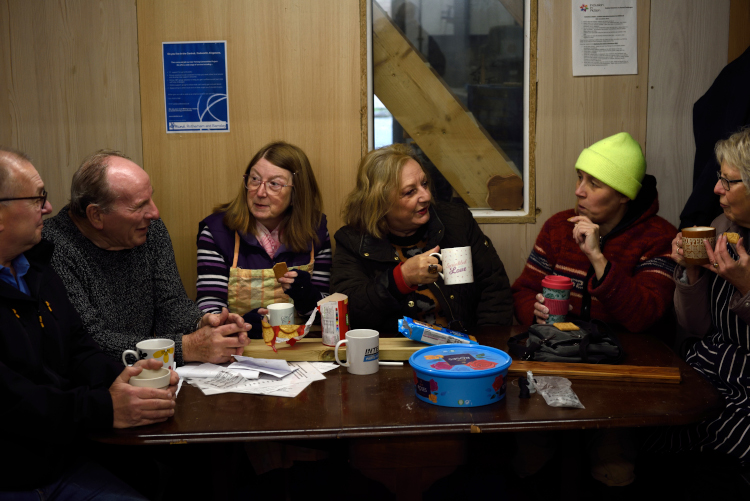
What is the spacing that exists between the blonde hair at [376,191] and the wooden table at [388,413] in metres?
0.98

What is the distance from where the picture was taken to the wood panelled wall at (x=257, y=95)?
9.88 ft

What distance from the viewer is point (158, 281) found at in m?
2.49

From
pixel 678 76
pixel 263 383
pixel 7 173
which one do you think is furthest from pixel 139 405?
pixel 678 76

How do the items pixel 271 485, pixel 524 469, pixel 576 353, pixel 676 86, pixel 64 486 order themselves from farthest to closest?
pixel 676 86
pixel 271 485
pixel 524 469
pixel 576 353
pixel 64 486

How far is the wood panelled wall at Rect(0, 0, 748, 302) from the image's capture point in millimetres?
2992

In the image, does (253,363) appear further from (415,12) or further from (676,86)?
(676,86)

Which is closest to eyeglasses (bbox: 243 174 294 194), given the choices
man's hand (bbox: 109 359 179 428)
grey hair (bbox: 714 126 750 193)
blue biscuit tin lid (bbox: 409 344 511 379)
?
blue biscuit tin lid (bbox: 409 344 511 379)

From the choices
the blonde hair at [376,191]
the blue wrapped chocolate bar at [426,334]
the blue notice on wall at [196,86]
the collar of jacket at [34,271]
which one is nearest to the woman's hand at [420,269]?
the blue wrapped chocolate bar at [426,334]

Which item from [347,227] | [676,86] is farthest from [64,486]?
[676,86]

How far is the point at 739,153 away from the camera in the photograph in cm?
211

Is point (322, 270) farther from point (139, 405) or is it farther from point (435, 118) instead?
point (139, 405)

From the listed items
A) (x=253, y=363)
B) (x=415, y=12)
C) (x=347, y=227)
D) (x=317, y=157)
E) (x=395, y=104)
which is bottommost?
(x=253, y=363)

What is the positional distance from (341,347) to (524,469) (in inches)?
37.1

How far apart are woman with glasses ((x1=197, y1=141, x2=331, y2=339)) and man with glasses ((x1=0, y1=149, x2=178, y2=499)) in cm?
84
